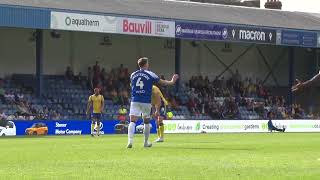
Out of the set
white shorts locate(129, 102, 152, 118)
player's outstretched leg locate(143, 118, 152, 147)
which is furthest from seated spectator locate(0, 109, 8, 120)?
white shorts locate(129, 102, 152, 118)

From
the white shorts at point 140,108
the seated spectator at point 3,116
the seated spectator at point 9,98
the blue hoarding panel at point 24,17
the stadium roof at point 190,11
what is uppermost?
the stadium roof at point 190,11

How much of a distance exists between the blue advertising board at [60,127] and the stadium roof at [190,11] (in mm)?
6978

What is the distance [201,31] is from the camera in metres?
49.1

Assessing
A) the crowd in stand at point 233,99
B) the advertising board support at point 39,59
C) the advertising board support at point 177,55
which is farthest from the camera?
the advertising board support at point 177,55

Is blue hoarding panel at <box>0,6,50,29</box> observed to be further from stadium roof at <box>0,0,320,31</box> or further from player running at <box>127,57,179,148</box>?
player running at <box>127,57,179,148</box>

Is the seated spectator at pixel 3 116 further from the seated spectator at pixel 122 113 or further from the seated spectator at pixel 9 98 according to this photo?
the seated spectator at pixel 122 113

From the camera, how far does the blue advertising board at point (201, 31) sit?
158ft

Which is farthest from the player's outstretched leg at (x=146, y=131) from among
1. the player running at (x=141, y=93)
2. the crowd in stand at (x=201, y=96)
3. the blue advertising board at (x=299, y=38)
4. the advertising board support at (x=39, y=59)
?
the blue advertising board at (x=299, y=38)

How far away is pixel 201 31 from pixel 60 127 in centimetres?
1421

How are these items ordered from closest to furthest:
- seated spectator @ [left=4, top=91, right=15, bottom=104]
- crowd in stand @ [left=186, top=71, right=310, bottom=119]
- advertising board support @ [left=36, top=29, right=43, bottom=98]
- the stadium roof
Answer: seated spectator @ [left=4, top=91, right=15, bottom=104]
advertising board support @ [left=36, top=29, right=43, bottom=98]
the stadium roof
crowd in stand @ [left=186, top=71, right=310, bottom=119]

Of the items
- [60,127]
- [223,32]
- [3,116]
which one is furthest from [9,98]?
[223,32]

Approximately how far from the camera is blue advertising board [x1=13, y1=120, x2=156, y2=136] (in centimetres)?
3628

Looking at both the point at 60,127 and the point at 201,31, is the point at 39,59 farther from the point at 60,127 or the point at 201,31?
the point at 201,31

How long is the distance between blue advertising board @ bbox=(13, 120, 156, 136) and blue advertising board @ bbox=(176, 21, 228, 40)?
10.1 m
